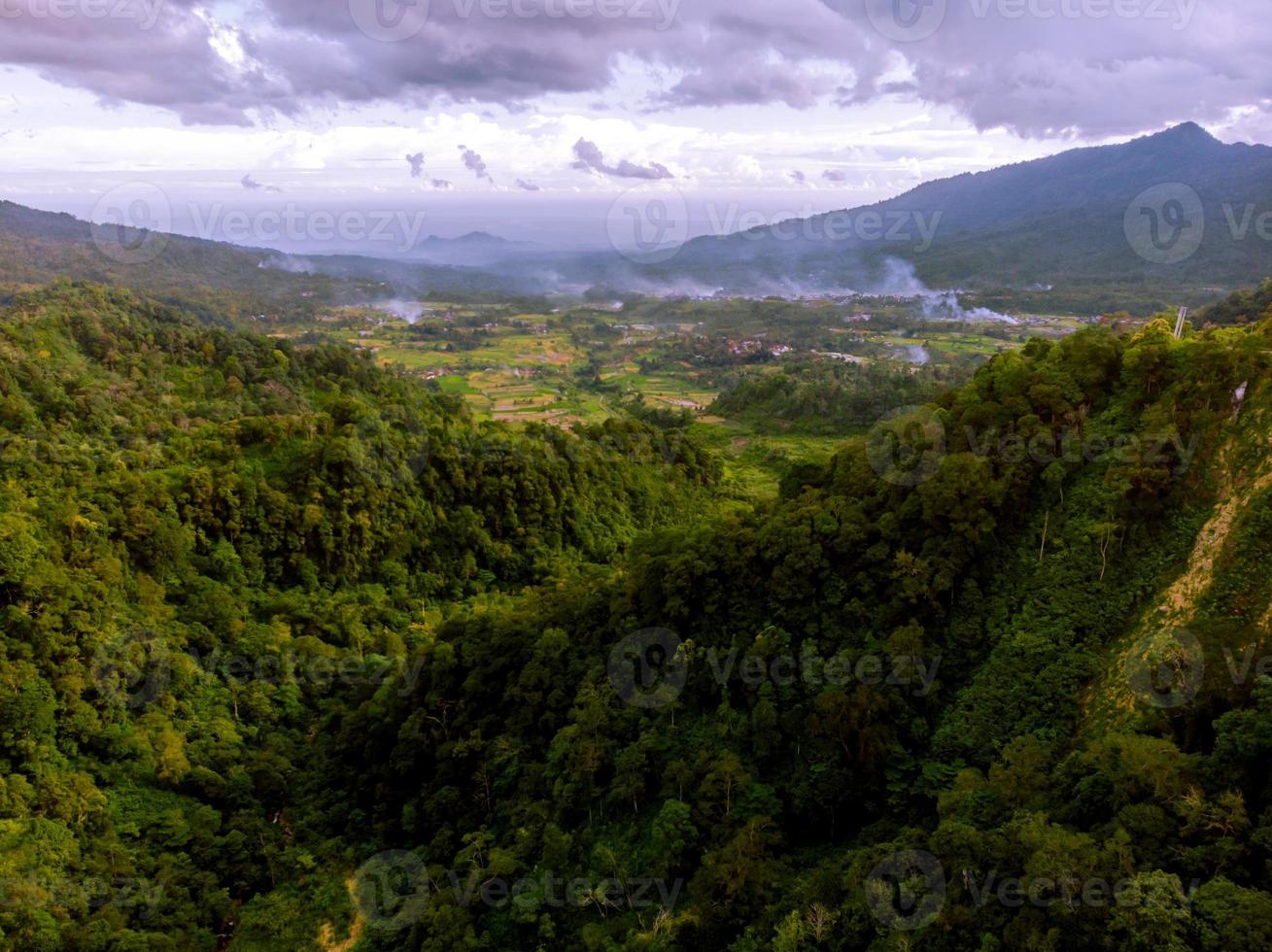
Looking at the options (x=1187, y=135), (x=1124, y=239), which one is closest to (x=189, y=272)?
(x=1124, y=239)

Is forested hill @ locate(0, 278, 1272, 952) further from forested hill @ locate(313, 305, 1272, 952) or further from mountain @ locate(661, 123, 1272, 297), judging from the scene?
mountain @ locate(661, 123, 1272, 297)

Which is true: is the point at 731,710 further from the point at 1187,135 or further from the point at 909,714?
the point at 1187,135

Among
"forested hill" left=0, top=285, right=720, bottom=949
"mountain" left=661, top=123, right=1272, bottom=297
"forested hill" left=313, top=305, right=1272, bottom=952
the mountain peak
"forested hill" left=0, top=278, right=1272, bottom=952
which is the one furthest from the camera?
the mountain peak

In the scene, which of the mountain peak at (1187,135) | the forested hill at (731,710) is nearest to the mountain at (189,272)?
the forested hill at (731,710)

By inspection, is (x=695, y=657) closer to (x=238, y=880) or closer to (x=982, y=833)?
(x=982, y=833)

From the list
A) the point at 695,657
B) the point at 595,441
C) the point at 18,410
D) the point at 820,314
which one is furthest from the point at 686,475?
the point at 820,314

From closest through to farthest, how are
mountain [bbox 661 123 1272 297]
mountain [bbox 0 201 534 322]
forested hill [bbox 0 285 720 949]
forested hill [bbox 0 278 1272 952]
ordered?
forested hill [bbox 0 278 1272 952] < forested hill [bbox 0 285 720 949] < mountain [bbox 0 201 534 322] < mountain [bbox 661 123 1272 297]

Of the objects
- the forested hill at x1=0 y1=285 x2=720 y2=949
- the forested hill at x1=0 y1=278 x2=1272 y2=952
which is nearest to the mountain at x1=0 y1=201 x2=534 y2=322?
the forested hill at x1=0 y1=285 x2=720 y2=949

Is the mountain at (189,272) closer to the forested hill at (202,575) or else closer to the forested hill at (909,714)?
the forested hill at (202,575)
